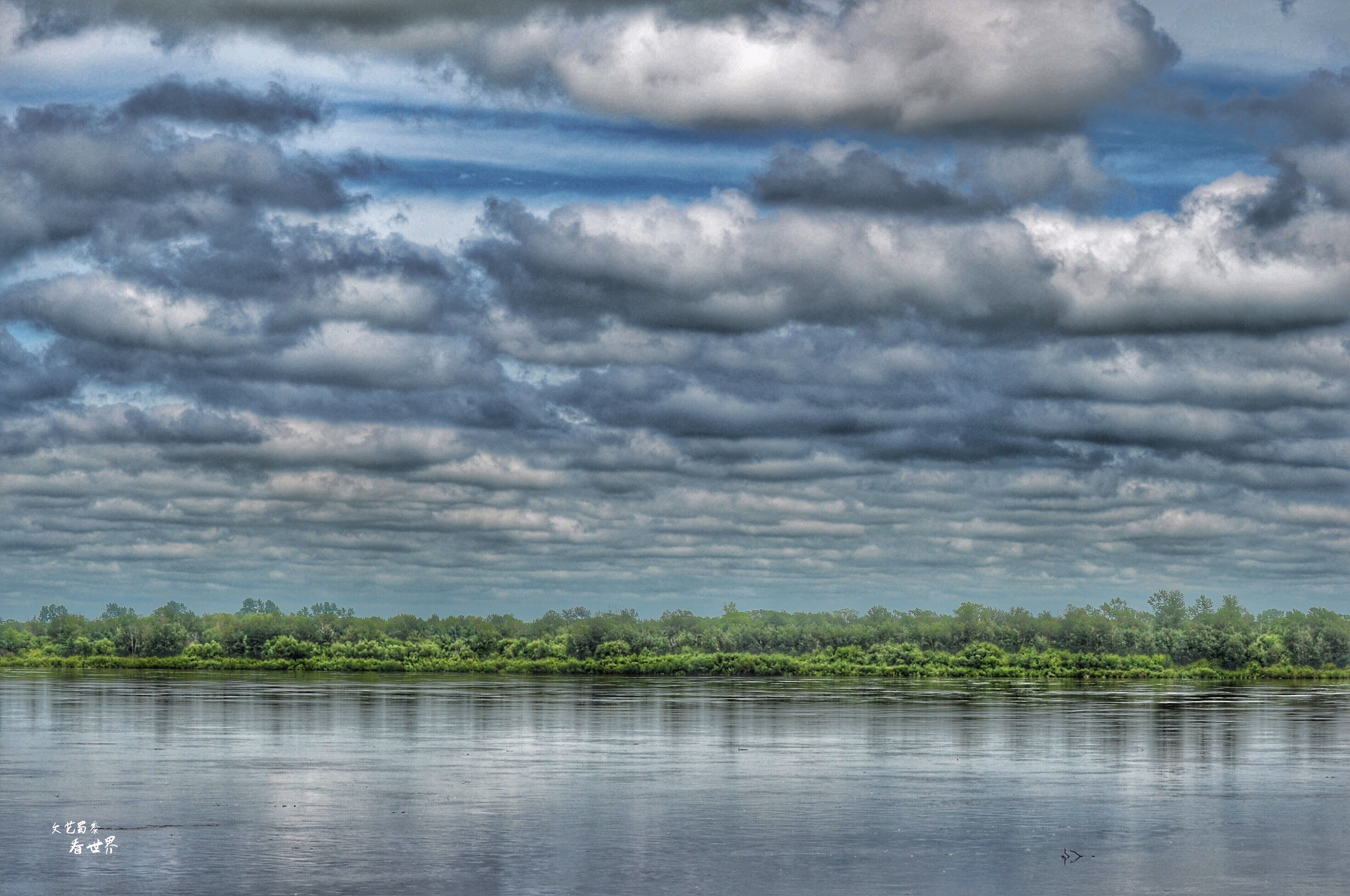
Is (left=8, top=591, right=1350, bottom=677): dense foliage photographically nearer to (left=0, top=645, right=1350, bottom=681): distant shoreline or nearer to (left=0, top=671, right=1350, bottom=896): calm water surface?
(left=0, top=645, right=1350, bottom=681): distant shoreline

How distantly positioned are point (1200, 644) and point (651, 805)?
511 feet

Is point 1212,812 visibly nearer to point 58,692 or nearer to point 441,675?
point 58,692

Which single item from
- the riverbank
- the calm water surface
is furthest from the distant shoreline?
the calm water surface

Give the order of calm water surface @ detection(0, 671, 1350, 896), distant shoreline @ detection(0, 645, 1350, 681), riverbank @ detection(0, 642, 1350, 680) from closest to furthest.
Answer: calm water surface @ detection(0, 671, 1350, 896), distant shoreline @ detection(0, 645, 1350, 681), riverbank @ detection(0, 642, 1350, 680)

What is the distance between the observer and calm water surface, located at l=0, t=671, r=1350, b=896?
2814 cm

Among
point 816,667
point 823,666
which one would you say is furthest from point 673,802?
point 823,666

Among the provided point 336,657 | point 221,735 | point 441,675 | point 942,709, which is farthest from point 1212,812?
point 336,657

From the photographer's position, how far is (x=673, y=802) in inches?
1548

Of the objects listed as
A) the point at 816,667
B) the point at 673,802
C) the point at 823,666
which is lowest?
the point at 816,667

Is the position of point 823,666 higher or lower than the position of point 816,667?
higher

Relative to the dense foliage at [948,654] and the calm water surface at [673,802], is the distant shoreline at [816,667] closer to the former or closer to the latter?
the dense foliage at [948,654]

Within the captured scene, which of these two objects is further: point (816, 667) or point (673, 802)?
point (816, 667)

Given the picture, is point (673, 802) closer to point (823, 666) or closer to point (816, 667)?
point (816, 667)

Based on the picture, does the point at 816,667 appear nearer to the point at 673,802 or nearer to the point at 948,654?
the point at 948,654
